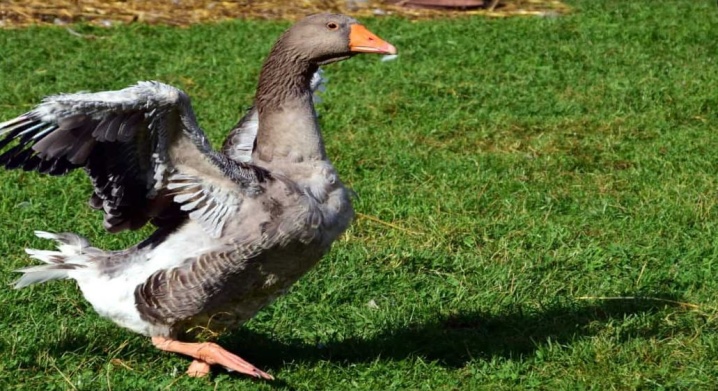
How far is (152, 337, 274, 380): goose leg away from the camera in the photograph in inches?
193

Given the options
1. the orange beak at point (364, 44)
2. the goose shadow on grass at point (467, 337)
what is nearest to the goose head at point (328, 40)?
the orange beak at point (364, 44)

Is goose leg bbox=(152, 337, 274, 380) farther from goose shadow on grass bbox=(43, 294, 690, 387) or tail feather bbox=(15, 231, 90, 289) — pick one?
tail feather bbox=(15, 231, 90, 289)

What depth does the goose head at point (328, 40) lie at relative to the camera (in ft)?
16.8

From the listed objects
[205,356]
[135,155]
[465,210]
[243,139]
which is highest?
[135,155]

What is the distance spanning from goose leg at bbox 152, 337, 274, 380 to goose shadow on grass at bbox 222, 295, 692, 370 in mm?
294

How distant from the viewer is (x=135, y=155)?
4699 mm

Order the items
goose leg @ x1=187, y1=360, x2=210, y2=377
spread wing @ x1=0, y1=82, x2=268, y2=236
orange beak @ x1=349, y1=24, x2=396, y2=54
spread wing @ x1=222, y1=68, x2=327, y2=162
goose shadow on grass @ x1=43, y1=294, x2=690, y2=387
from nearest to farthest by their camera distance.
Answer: spread wing @ x1=0, y1=82, x2=268, y2=236 → goose leg @ x1=187, y1=360, x2=210, y2=377 → orange beak @ x1=349, y1=24, x2=396, y2=54 → goose shadow on grass @ x1=43, y1=294, x2=690, y2=387 → spread wing @ x1=222, y1=68, x2=327, y2=162

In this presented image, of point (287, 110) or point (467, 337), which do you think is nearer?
point (287, 110)

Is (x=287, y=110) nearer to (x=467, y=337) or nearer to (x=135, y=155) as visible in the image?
(x=135, y=155)

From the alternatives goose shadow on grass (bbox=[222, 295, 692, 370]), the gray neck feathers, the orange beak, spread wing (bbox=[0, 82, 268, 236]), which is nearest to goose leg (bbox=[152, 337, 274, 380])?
goose shadow on grass (bbox=[222, 295, 692, 370])

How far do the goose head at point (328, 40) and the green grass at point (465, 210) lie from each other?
1.37 meters

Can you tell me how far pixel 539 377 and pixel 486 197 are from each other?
2.48 metres

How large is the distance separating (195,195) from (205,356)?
2.39 feet

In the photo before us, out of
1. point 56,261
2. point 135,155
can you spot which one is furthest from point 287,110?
point 56,261
